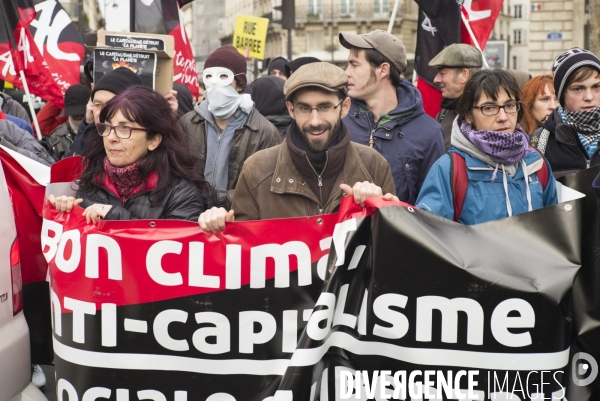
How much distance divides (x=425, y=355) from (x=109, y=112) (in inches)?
79.1

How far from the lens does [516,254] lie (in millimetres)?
3746

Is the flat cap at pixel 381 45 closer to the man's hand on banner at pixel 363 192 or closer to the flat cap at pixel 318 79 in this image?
the flat cap at pixel 318 79

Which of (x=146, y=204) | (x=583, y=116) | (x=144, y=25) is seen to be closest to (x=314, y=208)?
(x=146, y=204)

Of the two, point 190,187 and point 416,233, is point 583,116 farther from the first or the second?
point 190,187

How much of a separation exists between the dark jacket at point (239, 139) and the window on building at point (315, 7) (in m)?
73.4

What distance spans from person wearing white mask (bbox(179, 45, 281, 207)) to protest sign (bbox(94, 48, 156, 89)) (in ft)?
1.36

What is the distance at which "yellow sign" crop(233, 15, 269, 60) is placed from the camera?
1747 cm

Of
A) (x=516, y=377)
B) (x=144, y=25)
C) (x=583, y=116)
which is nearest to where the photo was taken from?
(x=516, y=377)

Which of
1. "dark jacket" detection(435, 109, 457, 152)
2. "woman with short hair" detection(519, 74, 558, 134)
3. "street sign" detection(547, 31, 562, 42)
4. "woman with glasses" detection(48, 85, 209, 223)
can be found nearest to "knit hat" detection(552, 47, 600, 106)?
"dark jacket" detection(435, 109, 457, 152)

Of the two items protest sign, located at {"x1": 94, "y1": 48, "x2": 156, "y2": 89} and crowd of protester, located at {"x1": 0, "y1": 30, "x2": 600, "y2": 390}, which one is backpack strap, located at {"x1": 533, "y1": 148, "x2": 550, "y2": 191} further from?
protest sign, located at {"x1": 94, "y1": 48, "x2": 156, "y2": 89}

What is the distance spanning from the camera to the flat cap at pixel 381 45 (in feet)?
18.3

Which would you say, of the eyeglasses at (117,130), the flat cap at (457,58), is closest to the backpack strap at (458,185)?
the eyeglasses at (117,130)

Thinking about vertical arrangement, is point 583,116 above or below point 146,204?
above

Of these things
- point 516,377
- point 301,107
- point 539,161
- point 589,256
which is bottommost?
point 516,377
